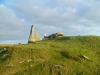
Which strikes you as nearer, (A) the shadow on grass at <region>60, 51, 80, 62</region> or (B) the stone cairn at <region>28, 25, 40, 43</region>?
(A) the shadow on grass at <region>60, 51, 80, 62</region>

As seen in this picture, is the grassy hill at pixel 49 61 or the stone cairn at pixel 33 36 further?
the stone cairn at pixel 33 36

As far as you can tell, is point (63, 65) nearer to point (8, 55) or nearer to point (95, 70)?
point (95, 70)

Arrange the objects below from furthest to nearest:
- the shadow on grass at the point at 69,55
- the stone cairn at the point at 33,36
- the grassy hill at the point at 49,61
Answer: the stone cairn at the point at 33,36
the shadow on grass at the point at 69,55
the grassy hill at the point at 49,61

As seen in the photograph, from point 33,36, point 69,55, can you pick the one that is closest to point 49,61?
point 69,55

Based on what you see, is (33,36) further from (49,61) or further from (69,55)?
(49,61)

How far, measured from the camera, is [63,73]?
22656 mm

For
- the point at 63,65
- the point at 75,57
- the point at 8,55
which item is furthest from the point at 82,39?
the point at 8,55

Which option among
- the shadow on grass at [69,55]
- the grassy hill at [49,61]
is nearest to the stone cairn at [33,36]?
the grassy hill at [49,61]

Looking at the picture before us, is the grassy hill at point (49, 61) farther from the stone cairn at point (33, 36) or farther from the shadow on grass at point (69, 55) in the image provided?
the stone cairn at point (33, 36)

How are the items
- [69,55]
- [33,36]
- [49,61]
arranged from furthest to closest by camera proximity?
[33,36] < [69,55] < [49,61]

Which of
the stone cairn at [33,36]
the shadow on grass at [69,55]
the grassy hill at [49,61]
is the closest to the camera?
the grassy hill at [49,61]

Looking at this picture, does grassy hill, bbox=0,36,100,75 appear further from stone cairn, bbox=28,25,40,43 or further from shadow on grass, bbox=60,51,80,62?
stone cairn, bbox=28,25,40,43

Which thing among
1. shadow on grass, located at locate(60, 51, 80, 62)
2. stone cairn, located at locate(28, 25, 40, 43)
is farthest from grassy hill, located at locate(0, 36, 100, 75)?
stone cairn, located at locate(28, 25, 40, 43)

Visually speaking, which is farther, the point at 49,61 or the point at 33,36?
the point at 33,36
